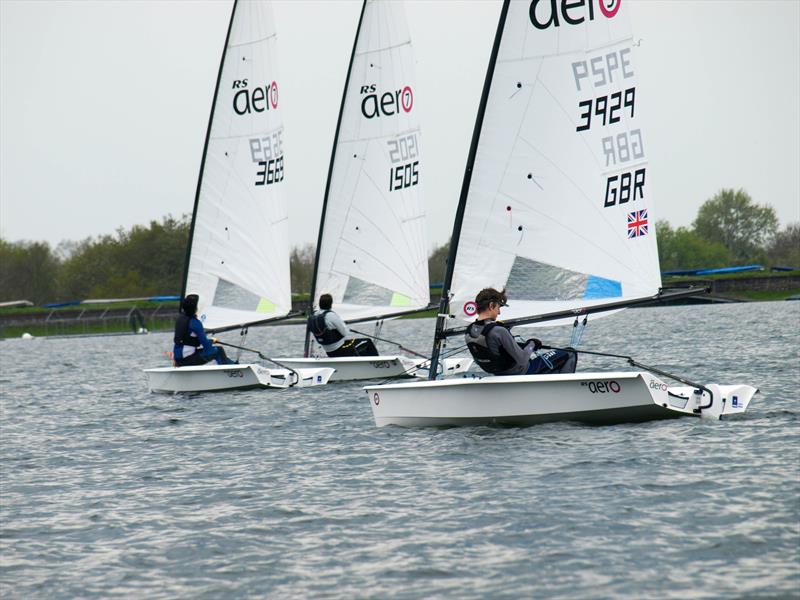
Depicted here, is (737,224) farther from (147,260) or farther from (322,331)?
(322,331)

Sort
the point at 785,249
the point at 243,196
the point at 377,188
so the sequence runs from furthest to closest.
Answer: the point at 785,249
the point at 243,196
the point at 377,188

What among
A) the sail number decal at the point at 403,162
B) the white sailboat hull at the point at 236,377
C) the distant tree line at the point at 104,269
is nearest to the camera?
the white sailboat hull at the point at 236,377

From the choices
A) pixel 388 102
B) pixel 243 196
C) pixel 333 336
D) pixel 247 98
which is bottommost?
pixel 333 336

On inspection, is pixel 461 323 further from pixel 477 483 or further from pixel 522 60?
pixel 477 483

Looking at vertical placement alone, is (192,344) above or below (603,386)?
above

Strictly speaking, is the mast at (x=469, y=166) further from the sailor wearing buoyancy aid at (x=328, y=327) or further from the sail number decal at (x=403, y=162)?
the sail number decal at (x=403, y=162)

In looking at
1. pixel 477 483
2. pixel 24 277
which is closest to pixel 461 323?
pixel 477 483

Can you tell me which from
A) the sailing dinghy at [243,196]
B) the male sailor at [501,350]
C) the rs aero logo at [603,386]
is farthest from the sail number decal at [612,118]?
the sailing dinghy at [243,196]

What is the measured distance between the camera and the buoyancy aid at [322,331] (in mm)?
19375

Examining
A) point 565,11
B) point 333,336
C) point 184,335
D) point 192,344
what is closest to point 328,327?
point 333,336

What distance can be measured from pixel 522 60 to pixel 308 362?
7992mm

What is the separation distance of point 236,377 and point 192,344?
3.48 ft

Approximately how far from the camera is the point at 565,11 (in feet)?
44.6

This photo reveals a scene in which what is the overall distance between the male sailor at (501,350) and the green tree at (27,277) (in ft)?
304
